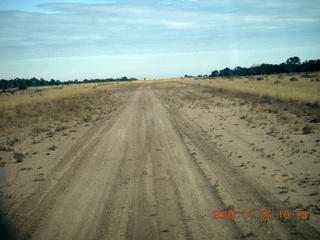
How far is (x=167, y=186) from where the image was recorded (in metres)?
7.24

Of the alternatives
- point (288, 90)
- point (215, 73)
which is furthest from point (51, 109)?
point (215, 73)

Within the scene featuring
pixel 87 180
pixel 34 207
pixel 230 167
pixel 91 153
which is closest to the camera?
pixel 34 207

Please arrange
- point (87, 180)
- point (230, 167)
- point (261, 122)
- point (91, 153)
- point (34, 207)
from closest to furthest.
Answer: point (34, 207), point (87, 180), point (230, 167), point (91, 153), point (261, 122)

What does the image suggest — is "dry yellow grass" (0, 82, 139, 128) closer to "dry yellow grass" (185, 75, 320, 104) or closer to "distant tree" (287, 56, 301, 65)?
"dry yellow grass" (185, 75, 320, 104)

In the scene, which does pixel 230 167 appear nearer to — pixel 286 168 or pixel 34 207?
pixel 286 168

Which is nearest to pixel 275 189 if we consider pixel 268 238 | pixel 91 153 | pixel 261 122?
pixel 268 238

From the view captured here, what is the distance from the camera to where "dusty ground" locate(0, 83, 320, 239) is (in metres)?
5.30

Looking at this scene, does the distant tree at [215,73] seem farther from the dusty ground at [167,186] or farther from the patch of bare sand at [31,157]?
the dusty ground at [167,186]

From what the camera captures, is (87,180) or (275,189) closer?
(275,189)

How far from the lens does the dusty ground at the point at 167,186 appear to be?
530 cm

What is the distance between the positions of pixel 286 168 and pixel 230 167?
1584mm

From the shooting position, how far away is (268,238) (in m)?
4.80
